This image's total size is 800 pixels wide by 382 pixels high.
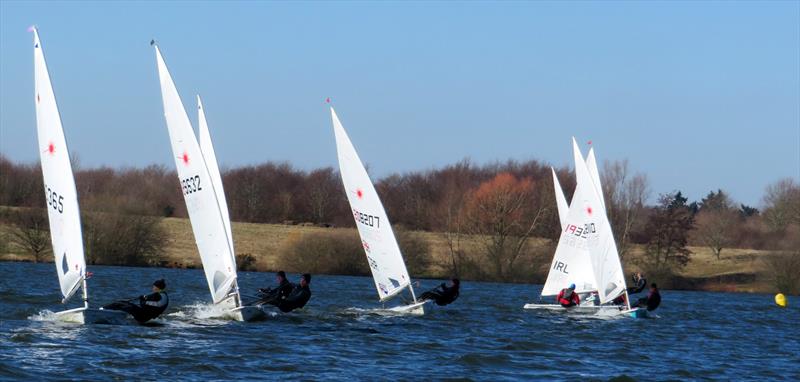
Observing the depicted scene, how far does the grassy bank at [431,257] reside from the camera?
6550 cm

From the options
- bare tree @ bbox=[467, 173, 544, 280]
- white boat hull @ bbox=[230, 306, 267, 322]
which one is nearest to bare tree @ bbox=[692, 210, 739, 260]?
bare tree @ bbox=[467, 173, 544, 280]

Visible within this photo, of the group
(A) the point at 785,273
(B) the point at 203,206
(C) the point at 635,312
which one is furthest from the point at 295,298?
(A) the point at 785,273

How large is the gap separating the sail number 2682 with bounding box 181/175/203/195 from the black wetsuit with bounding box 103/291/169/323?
9.30 feet

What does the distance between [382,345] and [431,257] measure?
4176 cm

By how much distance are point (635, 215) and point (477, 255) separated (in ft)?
54.8

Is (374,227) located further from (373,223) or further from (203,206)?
(203,206)

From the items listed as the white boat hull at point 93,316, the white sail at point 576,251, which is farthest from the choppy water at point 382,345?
the white sail at point 576,251

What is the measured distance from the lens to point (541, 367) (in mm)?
23875

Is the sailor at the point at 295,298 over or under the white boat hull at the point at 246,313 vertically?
over

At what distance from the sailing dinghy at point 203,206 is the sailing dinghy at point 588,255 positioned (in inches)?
486

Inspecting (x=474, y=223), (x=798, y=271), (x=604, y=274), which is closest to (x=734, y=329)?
(x=604, y=274)

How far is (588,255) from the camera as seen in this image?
40.0m

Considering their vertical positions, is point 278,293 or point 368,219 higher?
point 368,219

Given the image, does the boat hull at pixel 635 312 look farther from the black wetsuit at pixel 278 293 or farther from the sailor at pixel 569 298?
the black wetsuit at pixel 278 293
